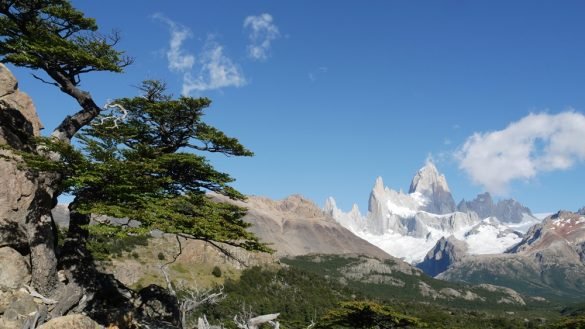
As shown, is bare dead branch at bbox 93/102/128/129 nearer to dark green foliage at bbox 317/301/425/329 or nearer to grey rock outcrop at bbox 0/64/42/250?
grey rock outcrop at bbox 0/64/42/250

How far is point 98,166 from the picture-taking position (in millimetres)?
20266

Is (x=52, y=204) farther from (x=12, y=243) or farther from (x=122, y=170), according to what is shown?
(x=122, y=170)

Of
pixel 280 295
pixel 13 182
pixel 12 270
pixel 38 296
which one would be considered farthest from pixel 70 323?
pixel 280 295

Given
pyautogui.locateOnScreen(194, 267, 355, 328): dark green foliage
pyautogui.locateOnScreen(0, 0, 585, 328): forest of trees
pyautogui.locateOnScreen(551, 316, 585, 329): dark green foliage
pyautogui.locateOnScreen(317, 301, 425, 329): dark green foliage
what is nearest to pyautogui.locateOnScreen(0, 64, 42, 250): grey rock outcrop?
pyautogui.locateOnScreen(0, 0, 585, 328): forest of trees

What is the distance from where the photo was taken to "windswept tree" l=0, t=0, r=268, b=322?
68.4 ft

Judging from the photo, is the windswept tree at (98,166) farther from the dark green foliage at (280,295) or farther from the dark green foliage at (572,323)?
the dark green foliage at (280,295)

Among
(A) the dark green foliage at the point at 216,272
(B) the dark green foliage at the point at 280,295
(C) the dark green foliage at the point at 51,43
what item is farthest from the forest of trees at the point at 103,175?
(A) the dark green foliage at the point at 216,272

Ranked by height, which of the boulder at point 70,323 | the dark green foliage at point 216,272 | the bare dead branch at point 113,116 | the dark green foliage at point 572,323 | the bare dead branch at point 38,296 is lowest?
the boulder at point 70,323

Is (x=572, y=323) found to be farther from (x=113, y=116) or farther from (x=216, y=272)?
(x=216, y=272)

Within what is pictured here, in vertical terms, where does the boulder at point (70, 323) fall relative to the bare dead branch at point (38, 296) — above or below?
below

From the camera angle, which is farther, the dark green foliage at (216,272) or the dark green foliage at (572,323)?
the dark green foliage at (216,272)

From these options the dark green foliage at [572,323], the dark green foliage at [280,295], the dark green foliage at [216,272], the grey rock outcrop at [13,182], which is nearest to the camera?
the grey rock outcrop at [13,182]

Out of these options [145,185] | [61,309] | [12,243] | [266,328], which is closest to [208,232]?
[145,185]

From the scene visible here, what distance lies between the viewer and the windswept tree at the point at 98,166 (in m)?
20.9
